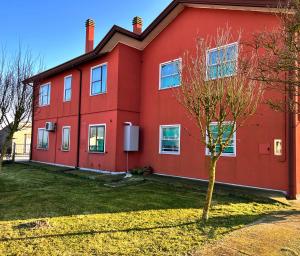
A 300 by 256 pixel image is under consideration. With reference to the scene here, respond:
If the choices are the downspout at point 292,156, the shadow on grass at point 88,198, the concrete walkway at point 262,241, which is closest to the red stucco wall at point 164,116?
the downspout at point 292,156

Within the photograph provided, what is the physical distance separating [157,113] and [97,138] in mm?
3775

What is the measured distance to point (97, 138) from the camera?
655 inches

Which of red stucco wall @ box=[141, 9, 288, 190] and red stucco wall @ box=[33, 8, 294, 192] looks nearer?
red stucco wall @ box=[141, 9, 288, 190]

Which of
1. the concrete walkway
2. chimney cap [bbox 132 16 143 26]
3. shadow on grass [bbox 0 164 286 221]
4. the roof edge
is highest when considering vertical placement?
chimney cap [bbox 132 16 143 26]

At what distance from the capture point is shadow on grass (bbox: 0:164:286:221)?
26.1 feet

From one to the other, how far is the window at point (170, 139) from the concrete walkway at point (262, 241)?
710 cm

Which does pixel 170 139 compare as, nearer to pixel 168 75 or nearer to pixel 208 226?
pixel 168 75

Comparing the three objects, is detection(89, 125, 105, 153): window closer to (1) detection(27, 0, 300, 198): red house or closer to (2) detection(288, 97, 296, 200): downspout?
(1) detection(27, 0, 300, 198): red house

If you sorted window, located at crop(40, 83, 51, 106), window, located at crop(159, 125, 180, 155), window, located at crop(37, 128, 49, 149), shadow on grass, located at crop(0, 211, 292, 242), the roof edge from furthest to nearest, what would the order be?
window, located at crop(40, 83, 51, 106) → window, located at crop(37, 128, 49, 149) → window, located at crop(159, 125, 180, 155) → the roof edge → shadow on grass, located at crop(0, 211, 292, 242)

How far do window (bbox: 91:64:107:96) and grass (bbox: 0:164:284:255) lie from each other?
255 inches

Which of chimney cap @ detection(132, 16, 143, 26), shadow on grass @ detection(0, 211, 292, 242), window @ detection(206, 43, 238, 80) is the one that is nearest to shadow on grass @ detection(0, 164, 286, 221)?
shadow on grass @ detection(0, 211, 292, 242)

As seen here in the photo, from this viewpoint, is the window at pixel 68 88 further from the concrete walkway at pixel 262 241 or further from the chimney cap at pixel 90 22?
the concrete walkway at pixel 262 241

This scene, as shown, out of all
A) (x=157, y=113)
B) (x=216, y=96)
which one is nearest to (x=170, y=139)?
(x=157, y=113)

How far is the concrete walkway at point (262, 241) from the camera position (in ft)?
17.2
